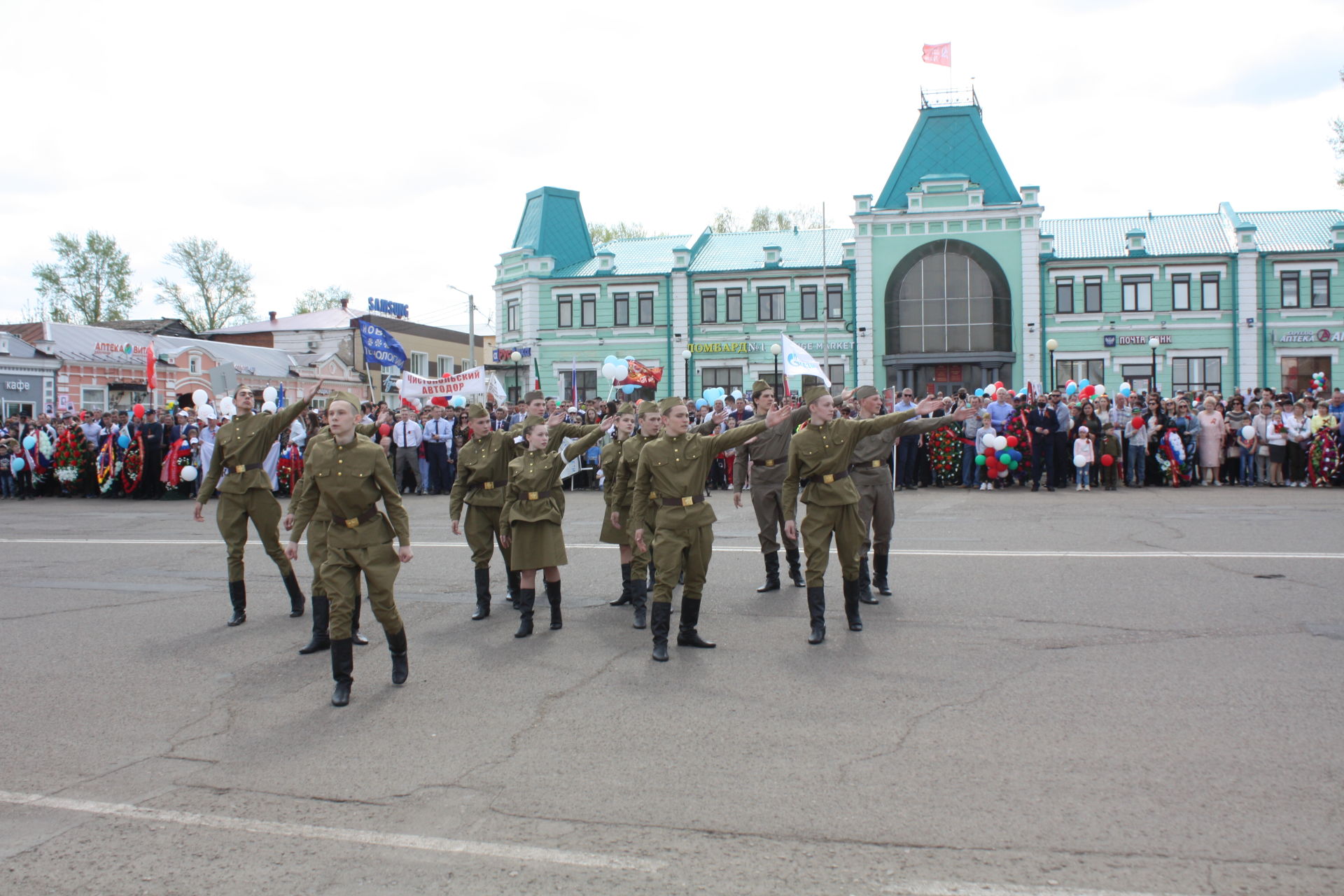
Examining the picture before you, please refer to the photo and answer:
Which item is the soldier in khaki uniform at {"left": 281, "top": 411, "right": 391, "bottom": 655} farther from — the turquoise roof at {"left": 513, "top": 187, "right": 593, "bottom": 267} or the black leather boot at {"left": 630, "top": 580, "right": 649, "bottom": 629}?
the turquoise roof at {"left": 513, "top": 187, "right": 593, "bottom": 267}

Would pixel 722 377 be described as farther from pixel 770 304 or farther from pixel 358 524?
Result: pixel 358 524

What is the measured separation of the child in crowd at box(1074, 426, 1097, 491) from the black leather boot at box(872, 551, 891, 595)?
1104 centimetres

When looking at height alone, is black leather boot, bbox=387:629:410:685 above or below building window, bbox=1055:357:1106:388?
below

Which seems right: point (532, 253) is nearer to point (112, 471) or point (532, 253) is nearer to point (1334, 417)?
point (112, 471)

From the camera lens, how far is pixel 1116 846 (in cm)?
392

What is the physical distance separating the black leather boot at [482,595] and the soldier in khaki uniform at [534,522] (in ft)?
1.44

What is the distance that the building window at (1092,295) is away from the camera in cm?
4156

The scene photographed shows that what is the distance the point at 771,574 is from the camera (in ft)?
31.8

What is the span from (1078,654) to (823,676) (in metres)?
1.80

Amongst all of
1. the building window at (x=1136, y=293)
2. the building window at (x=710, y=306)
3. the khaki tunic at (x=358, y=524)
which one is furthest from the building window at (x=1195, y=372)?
the khaki tunic at (x=358, y=524)

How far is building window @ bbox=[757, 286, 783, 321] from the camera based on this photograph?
44.8 meters

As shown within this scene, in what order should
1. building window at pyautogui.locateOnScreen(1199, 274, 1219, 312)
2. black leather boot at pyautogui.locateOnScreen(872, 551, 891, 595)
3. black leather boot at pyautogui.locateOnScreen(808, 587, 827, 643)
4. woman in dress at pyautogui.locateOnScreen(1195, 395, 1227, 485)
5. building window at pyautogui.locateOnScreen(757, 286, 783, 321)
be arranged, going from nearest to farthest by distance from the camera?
black leather boot at pyautogui.locateOnScreen(808, 587, 827, 643), black leather boot at pyautogui.locateOnScreen(872, 551, 891, 595), woman in dress at pyautogui.locateOnScreen(1195, 395, 1227, 485), building window at pyautogui.locateOnScreen(1199, 274, 1219, 312), building window at pyautogui.locateOnScreen(757, 286, 783, 321)

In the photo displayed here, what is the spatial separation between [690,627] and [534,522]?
1621 millimetres

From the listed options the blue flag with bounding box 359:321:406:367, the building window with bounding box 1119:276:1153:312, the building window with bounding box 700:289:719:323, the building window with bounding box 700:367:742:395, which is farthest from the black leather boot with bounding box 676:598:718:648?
the building window with bounding box 1119:276:1153:312
